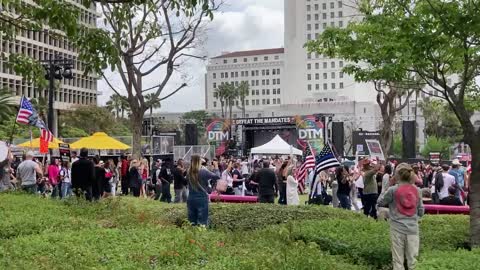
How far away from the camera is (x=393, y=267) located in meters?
8.51

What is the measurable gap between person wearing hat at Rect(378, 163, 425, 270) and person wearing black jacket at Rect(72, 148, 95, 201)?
9.19m

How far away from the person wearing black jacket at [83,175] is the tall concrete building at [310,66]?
363 feet

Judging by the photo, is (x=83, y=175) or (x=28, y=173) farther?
(x=28, y=173)

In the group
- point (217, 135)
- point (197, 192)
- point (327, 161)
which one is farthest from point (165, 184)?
point (217, 135)

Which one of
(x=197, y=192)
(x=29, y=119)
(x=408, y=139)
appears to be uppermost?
(x=29, y=119)

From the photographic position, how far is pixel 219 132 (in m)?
50.5

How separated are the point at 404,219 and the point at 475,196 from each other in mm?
2093

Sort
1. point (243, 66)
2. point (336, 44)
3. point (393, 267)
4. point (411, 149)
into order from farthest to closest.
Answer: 1. point (243, 66)
2. point (411, 149)
3. point (336, 44)
4. point (393, 267)

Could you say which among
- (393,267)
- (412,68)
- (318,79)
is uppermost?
(318,79)

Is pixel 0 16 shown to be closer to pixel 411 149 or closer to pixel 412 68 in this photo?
pixel 412 68

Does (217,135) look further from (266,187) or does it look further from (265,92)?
(265,92)

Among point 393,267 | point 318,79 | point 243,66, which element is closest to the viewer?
point 393,267

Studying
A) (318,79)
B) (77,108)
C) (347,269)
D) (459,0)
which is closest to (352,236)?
(347,269)

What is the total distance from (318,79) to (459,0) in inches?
4939
